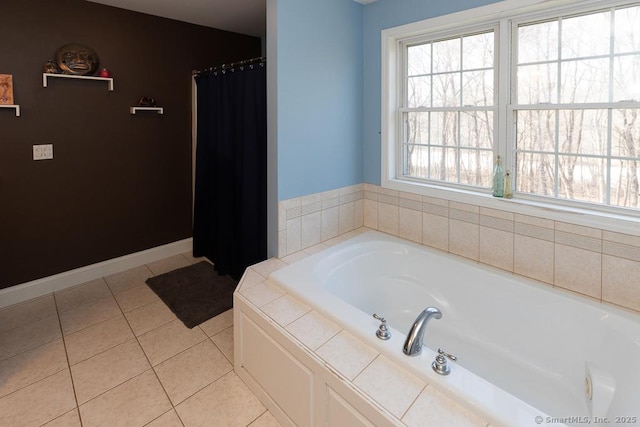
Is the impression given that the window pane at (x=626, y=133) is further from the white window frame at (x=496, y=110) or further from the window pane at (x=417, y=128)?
the window pane at (x=417, y=128)

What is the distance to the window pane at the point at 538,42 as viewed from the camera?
2029 mm

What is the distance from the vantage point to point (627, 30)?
1.80m

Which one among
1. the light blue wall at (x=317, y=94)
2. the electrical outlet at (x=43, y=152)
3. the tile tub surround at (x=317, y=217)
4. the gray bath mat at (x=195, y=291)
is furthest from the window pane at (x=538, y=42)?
the electrical outlet at (x=43, y=152)

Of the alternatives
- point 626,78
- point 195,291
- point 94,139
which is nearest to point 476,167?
point 626,78

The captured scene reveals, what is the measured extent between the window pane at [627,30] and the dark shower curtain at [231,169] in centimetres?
210

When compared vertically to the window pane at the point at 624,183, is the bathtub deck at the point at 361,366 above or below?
below

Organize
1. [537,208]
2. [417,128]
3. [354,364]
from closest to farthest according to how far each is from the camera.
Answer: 1. [354,364]
2. [537,208]
3. [417,128]

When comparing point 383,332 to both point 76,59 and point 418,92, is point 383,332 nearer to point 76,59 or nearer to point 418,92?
point 418,92

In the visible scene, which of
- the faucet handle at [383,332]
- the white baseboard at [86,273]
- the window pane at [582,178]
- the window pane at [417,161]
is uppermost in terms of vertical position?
the window pane at [417,161]

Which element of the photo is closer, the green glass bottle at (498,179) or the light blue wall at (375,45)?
the green glass bottle at (498,179)

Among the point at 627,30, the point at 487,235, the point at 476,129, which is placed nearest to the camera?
the point at 627,30

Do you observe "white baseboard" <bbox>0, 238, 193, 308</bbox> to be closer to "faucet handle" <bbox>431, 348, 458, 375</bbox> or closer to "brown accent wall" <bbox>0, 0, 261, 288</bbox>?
"brown accent wall" <bbox>0, 0, 261, 288</bbox>

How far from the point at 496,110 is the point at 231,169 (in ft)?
6.94

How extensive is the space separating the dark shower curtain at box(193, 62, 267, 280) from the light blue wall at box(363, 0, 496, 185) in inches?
34.2
